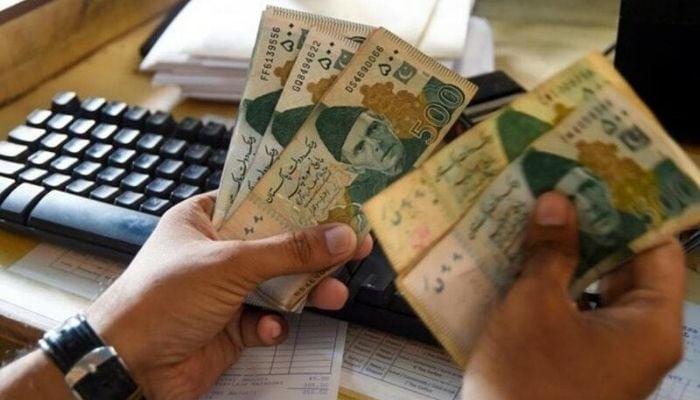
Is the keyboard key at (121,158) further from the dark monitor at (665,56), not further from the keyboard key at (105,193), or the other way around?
the dark monitor at (665,56)

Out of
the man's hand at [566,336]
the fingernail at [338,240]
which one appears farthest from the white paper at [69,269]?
the man's hand at [566,336]

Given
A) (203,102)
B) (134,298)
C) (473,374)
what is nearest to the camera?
(473,374)

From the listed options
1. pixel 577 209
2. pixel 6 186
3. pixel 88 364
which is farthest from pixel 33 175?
pixel 577 209

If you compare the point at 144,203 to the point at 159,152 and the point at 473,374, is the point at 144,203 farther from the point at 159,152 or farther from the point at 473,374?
the point at 473,374

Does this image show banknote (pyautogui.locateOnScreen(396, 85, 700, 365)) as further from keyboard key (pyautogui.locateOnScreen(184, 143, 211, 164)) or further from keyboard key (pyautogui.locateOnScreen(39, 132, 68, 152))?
keyboard key (pyautogui.locateOnScreen(39, 132, 68, 152))

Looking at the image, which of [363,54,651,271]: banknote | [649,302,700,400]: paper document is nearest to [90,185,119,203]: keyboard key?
[363,54,651,271]: banknote

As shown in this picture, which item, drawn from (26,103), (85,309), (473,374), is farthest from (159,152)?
(473,374)

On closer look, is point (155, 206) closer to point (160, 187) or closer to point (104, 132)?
point (160, 187)

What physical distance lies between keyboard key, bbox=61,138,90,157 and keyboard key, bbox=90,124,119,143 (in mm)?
11

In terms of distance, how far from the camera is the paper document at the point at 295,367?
0.58 meters

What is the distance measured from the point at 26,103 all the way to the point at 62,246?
31cm

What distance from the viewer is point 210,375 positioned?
0.61 meters

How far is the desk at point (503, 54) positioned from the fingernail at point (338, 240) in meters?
0.37

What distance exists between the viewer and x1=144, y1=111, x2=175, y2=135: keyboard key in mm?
807
